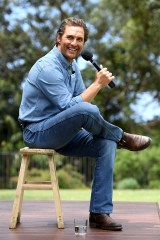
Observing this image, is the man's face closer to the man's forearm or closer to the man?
the man

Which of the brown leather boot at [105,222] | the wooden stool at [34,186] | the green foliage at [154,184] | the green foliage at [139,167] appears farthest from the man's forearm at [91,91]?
the green foliage at [139,167]

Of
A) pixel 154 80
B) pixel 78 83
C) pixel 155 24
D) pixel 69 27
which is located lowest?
pixel 78 83

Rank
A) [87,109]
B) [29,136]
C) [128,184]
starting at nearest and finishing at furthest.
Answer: [87,109] → [29,136] → [128,184]

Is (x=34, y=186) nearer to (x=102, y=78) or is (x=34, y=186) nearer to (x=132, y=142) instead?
(x=132, y=142)

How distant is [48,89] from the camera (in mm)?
3805

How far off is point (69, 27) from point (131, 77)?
12.0 metres

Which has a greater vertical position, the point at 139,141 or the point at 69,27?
the point at 69,27

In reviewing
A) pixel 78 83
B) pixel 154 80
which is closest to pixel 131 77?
pixel 154 80

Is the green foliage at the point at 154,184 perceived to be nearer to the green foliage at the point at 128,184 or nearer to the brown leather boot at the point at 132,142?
the green foliage at the point at 128,184

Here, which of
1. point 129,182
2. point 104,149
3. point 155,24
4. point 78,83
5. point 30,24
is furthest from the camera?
point 30,24

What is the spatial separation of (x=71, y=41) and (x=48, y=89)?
1.31 feet

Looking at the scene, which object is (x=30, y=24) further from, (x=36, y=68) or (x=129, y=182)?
(x=36, y=68)

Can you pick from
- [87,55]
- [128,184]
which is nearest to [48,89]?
[87,55]

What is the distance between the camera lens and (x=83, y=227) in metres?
3.52
